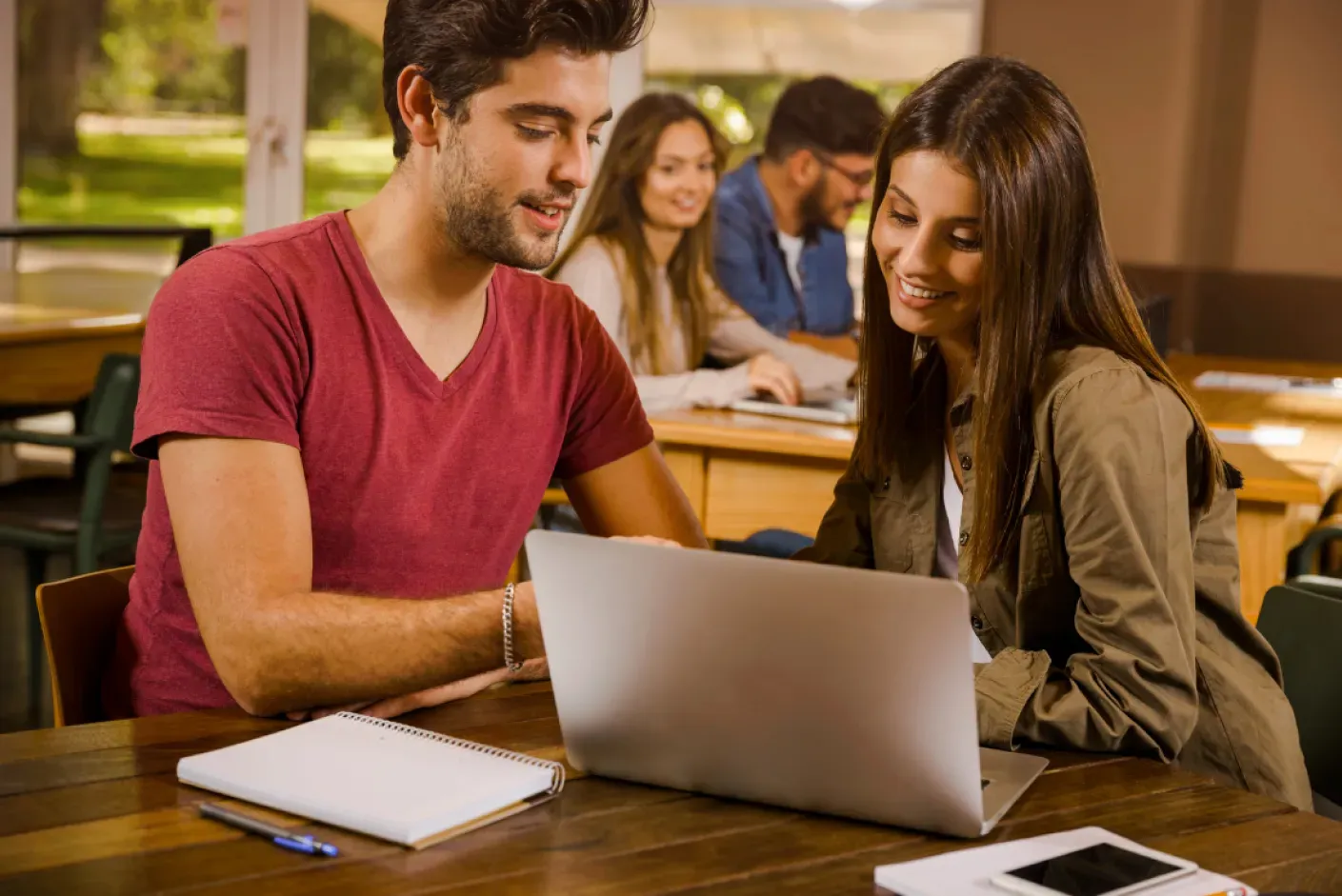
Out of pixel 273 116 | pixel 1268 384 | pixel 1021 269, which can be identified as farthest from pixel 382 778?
pixel 273 116

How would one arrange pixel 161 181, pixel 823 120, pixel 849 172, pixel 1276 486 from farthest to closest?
pixel 161 181, pixel 823 120, pixel 849 172, pixel 1276 486

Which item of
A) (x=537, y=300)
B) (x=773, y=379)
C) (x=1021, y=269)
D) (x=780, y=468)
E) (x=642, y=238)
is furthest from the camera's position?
(x=642, y=238)

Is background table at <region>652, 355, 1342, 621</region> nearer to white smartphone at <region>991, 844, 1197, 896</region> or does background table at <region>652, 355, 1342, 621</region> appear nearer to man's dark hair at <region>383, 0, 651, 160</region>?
man's dark hair at <region>383, 0, 651, 160</region>

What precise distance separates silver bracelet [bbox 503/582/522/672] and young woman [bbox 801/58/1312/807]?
1.39 ft

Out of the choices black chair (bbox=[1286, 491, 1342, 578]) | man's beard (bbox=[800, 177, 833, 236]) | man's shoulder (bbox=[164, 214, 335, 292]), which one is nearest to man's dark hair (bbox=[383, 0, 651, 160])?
man's shoulder (bbox=[164, 214, 335, 292])

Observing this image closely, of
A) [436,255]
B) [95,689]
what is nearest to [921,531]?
[436,255]

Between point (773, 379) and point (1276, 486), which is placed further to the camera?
point (773, 379)

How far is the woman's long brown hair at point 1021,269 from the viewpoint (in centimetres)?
153

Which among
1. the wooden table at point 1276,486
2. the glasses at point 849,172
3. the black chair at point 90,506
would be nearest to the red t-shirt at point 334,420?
the wooden table at point 1276,486

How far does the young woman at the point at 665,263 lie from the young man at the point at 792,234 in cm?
11

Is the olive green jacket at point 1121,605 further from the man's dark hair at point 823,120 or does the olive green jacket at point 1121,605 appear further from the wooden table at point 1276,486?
the man's dark hair at point 823,120

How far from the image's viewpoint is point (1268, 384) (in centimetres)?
448

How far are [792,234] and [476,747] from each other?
3.07 metres

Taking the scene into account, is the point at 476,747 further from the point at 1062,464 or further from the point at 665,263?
the point at 665,263
